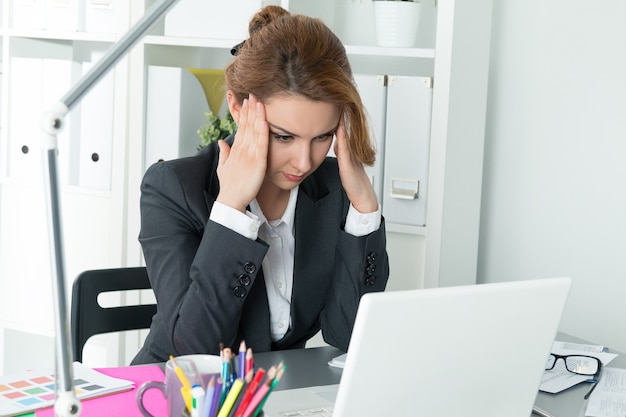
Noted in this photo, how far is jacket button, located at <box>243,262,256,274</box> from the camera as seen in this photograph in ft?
5.12

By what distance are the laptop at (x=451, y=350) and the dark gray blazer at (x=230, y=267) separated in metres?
0.59

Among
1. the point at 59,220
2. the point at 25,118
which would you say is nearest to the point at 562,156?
the point at 25,118

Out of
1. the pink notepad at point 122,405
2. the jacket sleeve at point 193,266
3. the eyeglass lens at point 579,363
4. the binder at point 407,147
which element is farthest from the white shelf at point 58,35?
the eyeglass lens at point 579,363

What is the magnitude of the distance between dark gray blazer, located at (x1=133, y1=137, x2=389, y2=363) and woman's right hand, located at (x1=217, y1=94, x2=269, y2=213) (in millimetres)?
68

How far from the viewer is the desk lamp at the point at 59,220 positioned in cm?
81

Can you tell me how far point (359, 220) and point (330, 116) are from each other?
259mm

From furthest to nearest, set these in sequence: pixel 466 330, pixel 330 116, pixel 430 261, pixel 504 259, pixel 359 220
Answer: pixel 504 259
pixel 430 261
pixel 359 220
pixel 330 116
pixel 466 330

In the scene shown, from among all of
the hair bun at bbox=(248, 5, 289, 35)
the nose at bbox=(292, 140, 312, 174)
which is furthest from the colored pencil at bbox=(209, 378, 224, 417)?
the hair bun at bbox=(248, 5, 289, 35)

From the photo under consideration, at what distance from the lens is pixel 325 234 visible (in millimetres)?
1816

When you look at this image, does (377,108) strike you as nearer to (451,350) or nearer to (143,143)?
(143,143)

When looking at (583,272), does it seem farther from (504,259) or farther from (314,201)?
(314,201)

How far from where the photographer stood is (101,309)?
5.75 feet

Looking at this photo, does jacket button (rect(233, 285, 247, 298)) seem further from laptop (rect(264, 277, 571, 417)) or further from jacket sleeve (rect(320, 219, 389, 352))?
laptop (rect(264, 277, 571, 417))

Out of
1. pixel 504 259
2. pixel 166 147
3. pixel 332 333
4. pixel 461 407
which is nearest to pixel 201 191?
pixel 332 333
